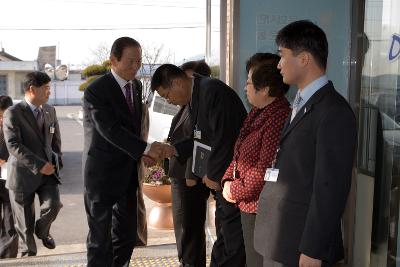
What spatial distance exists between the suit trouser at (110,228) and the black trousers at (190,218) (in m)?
0.37

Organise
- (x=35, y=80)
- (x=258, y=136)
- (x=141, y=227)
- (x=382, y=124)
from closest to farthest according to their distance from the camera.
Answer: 1. (x=258, y=136)
2. (x=382, y=124)
3. (x=35, y=80)
4. (x=141, y=227)

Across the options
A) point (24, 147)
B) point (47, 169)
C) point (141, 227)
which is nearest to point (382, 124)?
point (141, 227)

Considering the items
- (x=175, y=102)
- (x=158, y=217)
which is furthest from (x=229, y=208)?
(x=158, y=217)

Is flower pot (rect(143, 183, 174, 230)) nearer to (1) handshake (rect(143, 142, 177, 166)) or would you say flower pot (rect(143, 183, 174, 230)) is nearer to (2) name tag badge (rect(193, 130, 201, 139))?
(1) handshake (rect(143, 142, 177, 166))

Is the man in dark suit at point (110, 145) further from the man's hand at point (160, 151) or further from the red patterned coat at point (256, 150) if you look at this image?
the red patterned coat at point (256, 150)

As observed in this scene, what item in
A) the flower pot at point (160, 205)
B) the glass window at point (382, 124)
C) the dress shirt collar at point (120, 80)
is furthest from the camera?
the flower pot at point (160, 205)

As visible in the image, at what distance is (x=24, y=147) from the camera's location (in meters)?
4.39

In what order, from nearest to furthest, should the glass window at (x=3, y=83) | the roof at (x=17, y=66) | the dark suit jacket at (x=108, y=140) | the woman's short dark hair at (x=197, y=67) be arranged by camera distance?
the dark suit jacket at (x=108, y=140), the woman's short dark hair at (x=197, y=67), the roof at (x=17, y=66), the glass window at (x=3, y=83)

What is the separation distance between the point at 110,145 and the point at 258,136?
1.51 m

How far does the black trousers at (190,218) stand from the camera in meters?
3.56

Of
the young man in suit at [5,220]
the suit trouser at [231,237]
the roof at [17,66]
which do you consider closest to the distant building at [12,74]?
the roof at [17,66]

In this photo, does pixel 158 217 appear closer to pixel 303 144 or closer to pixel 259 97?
pixel 259 97

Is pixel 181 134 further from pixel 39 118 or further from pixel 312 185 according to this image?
pixel 312 185

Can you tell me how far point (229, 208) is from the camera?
9.89 feet
